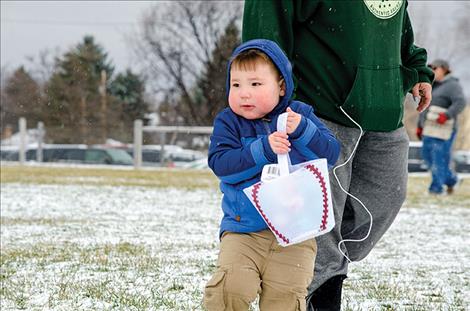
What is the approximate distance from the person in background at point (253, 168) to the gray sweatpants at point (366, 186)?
42 centimetres

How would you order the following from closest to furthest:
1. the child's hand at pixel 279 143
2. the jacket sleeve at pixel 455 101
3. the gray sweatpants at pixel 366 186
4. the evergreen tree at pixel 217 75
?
the child's hand at pixel 279 143
the gray sweatpants at pixel 366 186
the jacket sleeve at pixel 455 101
the evergreen tree at pixel 217 75

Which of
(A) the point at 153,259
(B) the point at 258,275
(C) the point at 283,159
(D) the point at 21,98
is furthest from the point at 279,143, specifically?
(D) the point at 21,98

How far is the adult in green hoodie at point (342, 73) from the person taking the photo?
272 centimetres

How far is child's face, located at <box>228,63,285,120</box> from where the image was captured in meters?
2.40

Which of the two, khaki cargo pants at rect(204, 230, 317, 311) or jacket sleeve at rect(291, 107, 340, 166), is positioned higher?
jacket sleeve at rect(291, 107, 340, 166)

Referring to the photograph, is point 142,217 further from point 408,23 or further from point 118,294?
point 408,23

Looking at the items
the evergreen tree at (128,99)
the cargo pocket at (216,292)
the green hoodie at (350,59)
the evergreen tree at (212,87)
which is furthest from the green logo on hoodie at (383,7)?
the evergreen tree at (128,99)

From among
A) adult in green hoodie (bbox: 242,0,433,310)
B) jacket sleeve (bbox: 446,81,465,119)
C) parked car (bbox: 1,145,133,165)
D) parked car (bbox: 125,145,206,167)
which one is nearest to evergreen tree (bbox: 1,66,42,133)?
parked car (bbox: 1,145,133,165)

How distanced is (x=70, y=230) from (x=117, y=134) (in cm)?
2564

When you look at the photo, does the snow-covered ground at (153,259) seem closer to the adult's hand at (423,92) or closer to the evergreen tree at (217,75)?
the adult's hand at (423,92)

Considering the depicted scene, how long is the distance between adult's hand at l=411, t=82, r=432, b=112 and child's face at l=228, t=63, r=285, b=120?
2.82 ft

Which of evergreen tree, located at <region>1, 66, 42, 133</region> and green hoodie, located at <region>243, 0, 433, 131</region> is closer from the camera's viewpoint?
green hoodie, located at <region>243, 0, 433, 131</region>

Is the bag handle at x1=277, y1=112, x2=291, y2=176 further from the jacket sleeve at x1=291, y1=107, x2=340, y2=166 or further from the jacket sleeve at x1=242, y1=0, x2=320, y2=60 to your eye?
the jacket sleeve at x1=242, y1=0, x2=320, y2=60

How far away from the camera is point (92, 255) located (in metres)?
4.97
